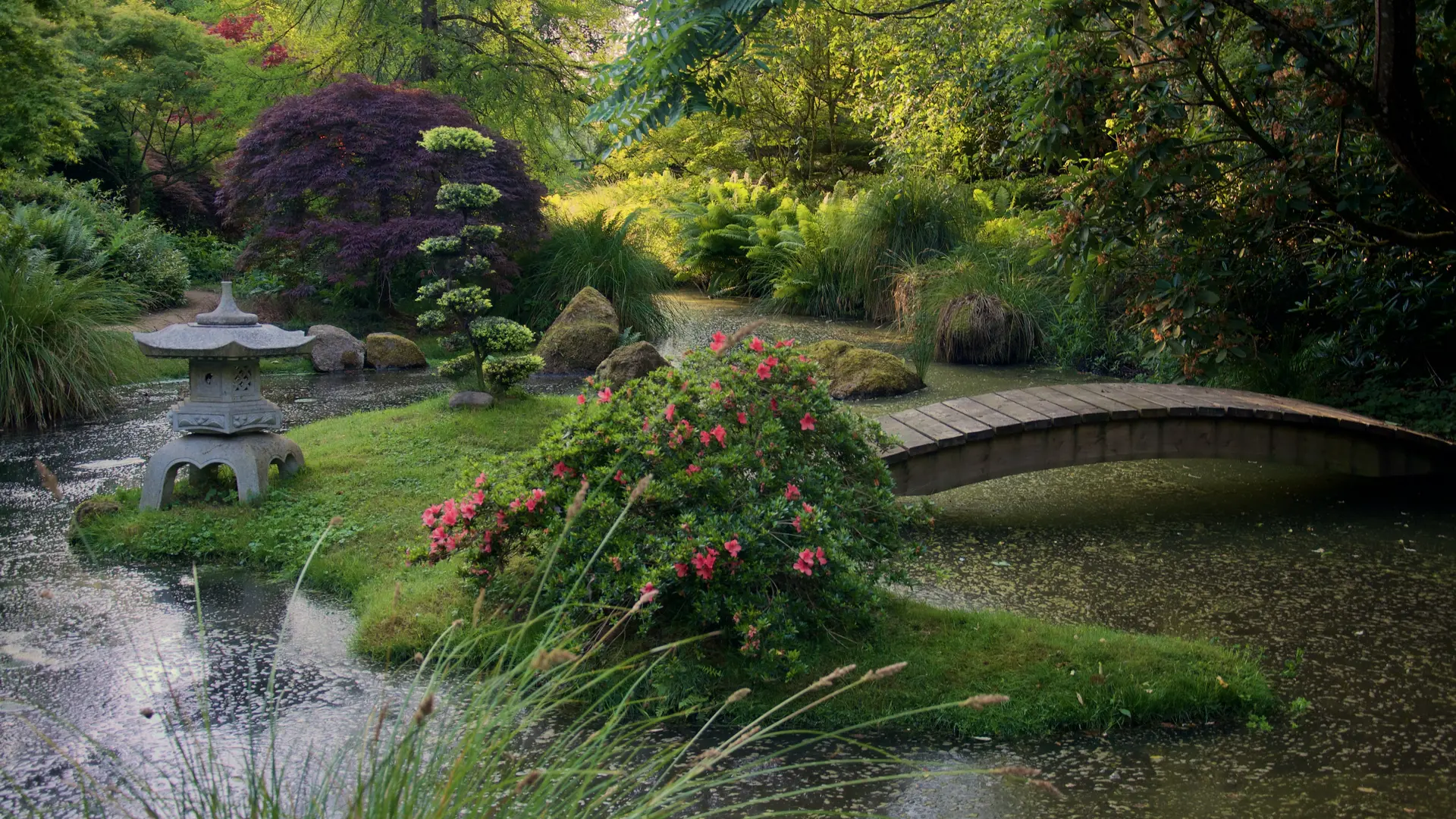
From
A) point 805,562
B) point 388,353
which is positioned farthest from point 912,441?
point 388,353

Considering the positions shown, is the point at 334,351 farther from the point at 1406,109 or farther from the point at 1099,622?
the point at 1406,109

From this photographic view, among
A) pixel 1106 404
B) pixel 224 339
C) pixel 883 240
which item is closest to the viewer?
pixel 224 339

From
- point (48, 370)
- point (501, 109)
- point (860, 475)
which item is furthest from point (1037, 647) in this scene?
point (501, 109)

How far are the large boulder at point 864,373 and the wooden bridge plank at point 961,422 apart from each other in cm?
291

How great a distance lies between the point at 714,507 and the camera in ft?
11.9

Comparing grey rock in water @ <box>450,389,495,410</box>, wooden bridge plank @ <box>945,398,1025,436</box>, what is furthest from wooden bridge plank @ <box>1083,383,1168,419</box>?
grey rock in water @ <box>450,389,495,410</box>

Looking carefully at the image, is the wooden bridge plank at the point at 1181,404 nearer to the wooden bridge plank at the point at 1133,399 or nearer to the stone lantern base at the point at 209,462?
the wooden bridge plank at the point at 1133,399

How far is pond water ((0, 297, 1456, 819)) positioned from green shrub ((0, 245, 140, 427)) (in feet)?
1.53

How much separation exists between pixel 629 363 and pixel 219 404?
372cm

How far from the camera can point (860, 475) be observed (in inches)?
161

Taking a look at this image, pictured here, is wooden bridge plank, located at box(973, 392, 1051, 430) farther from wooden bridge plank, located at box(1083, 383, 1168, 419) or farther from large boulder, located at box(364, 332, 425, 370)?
large boulder, located at box(364, 332, 425, 370)

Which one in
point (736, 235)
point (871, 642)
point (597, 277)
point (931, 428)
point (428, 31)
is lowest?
point (871, 642)

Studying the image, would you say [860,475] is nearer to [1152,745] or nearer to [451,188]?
[1152,745]

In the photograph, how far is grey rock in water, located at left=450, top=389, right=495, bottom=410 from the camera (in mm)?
7488
